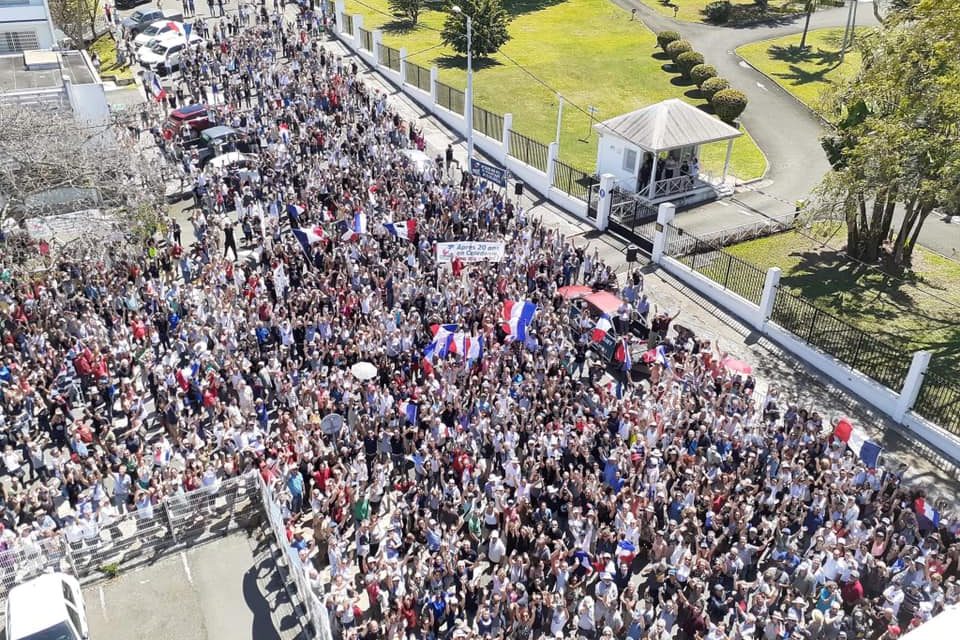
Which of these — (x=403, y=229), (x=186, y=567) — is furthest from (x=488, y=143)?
(x=186, y=567)

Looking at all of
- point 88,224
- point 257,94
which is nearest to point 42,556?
point 88,224

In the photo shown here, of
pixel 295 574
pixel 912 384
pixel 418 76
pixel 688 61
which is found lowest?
pixel 295 574

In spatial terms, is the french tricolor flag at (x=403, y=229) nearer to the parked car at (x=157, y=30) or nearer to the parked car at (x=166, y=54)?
the parked car at (x=166, y=54)

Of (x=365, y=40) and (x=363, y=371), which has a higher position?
(x=365, y=40)

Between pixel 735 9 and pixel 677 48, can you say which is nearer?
pixel 677 48

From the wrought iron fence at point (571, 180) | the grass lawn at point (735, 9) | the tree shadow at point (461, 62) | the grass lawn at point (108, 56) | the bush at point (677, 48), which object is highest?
the grass lawn at point (735, 9)

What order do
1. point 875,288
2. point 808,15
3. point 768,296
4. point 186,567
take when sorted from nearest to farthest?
point 186,567 < point 768,296 < point 875,288 < point 808,15

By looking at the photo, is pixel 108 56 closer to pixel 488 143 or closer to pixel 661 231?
pixel 488 143

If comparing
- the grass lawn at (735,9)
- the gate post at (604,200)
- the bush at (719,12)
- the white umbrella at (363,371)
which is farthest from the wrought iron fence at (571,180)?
the grass lawn at (735,9)
